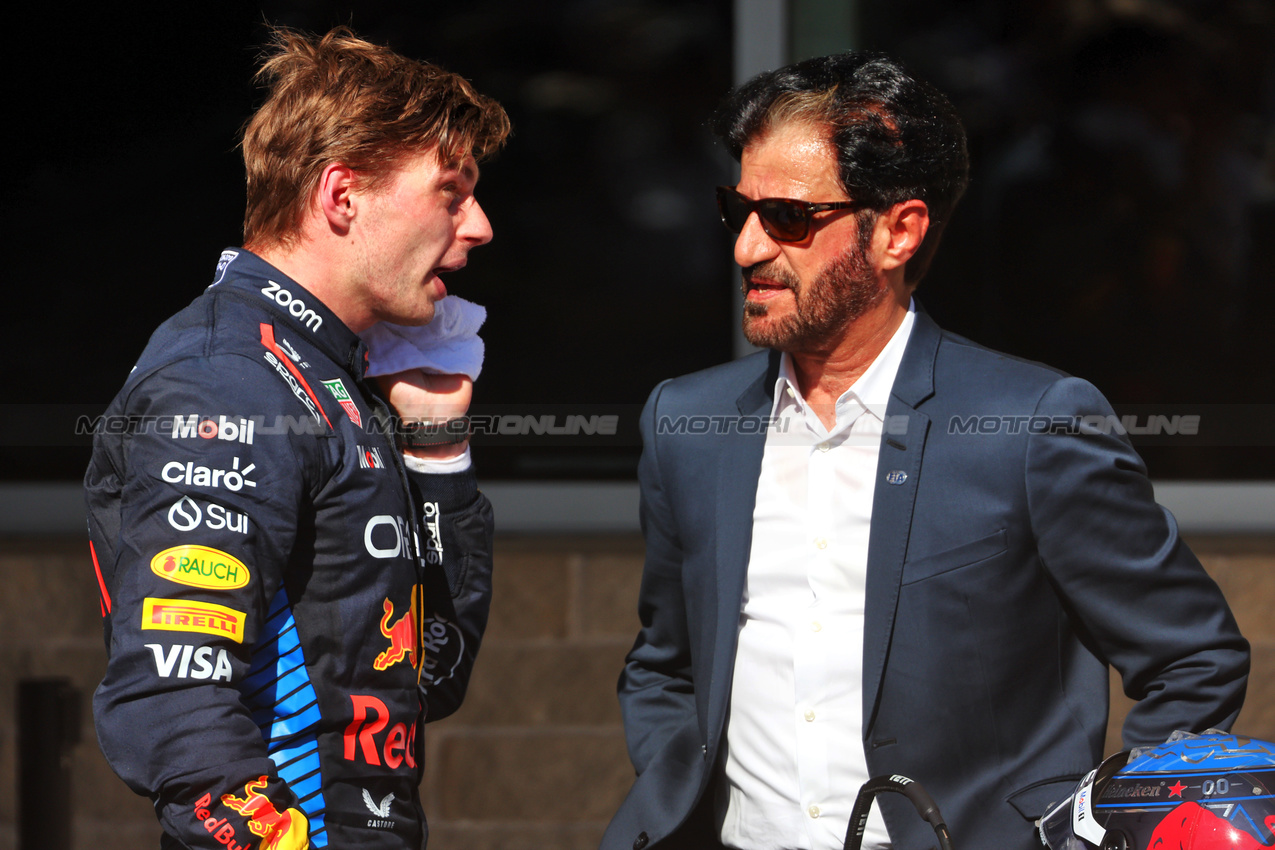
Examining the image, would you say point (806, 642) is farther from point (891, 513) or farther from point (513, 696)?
point (513, 696)

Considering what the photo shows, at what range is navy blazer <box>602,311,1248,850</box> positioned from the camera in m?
2.04

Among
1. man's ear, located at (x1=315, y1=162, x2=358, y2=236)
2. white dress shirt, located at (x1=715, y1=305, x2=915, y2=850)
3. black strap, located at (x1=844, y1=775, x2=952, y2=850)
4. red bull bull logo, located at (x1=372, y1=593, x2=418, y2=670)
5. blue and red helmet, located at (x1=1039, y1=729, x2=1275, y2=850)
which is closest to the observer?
blue and red helmet, located at (x1=1039, y1=729, x2=1275, y2=850)

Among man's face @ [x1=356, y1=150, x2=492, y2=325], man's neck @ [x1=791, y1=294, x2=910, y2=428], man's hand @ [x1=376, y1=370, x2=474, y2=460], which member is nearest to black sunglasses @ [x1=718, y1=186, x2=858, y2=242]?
man's neck @ [x1=791, y1=294, x2=910, y2=428]

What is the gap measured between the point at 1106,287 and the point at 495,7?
7.58ft

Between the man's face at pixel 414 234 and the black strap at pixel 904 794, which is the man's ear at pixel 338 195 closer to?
A: the man's face at pixel 414 234

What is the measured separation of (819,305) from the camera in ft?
7.61

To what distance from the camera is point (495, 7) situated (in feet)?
13.0

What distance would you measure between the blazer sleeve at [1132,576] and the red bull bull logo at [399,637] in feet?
3.62

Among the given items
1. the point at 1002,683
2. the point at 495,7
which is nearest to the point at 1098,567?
the point at 1002,683

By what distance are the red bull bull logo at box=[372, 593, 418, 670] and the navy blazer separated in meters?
0.60

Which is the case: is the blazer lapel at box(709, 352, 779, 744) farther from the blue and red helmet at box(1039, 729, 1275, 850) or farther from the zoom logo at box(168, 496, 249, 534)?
the zoom logo at box(168, 496, 249, 534)

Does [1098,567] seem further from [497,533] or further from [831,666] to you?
[497,533]

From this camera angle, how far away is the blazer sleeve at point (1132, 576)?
2.03m

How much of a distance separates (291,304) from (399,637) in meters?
0.59
